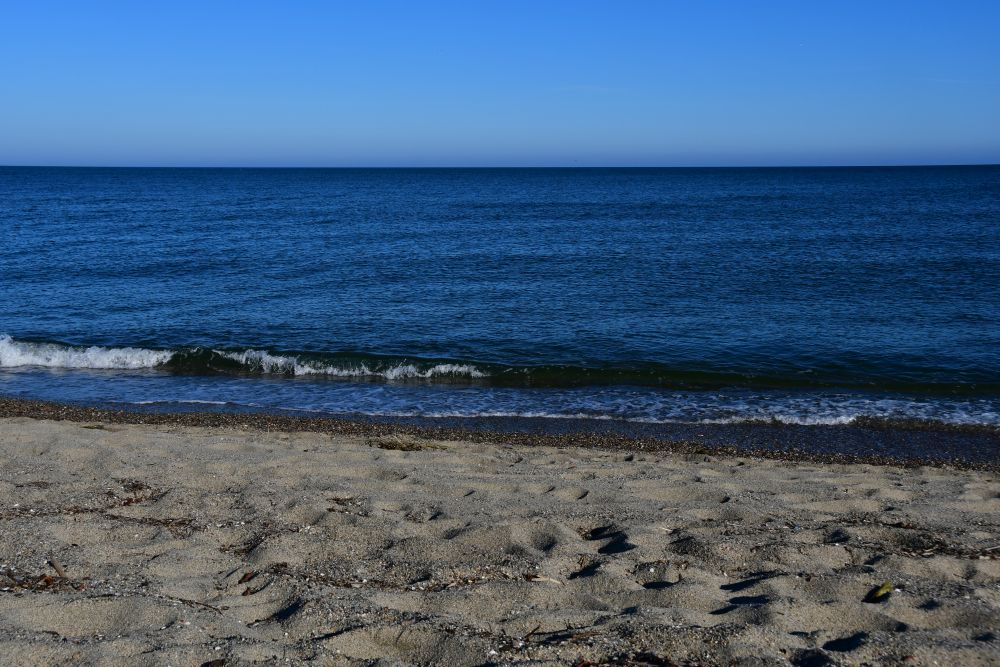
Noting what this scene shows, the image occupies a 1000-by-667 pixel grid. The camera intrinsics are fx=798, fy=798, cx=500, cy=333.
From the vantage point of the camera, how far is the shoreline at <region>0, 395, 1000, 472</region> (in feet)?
35.7

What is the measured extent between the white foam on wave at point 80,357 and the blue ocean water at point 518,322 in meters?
0.06

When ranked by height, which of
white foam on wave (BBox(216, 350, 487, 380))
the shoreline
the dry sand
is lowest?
the shoreline

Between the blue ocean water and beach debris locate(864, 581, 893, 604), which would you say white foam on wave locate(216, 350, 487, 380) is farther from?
beach debris locate(864, 581, 893, 604)

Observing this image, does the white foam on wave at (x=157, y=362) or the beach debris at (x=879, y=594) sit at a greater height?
the beach debris at (x=879, y=594)

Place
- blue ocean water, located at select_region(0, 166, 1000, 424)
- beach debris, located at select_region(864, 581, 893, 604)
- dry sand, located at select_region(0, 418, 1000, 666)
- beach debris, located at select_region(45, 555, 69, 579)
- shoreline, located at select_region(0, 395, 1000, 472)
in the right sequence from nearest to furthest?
dry sand, located at select_region(0, 418, 1000, 666), beach debris, located at select_region(864, 581, 893, 604), beach debris, located at select_region(45, 555, 69, 579), shoreline, located at select_region(0, 395, 1000, 472), blue ocean water, located at select_region(0, 166, 1000, 424)

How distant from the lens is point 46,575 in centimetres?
538

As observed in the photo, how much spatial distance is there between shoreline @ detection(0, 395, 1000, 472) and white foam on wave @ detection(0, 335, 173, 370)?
140 inches

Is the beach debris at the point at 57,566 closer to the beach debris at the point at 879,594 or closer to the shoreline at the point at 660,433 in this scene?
the beach debris at the point at 879,594

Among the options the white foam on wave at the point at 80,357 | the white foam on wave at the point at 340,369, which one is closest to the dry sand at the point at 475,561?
the white foam on wave at the point at 340,369

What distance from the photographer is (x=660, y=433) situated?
12.0 metres

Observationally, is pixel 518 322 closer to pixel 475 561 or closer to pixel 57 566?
pixel 475 561

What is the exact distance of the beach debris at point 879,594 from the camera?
16.9 feet

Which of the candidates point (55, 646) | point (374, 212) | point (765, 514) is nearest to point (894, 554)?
point (765, 514)

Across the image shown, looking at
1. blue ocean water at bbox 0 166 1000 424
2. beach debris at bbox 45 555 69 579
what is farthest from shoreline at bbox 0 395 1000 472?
beach debris at bbox 45 555 69 579
